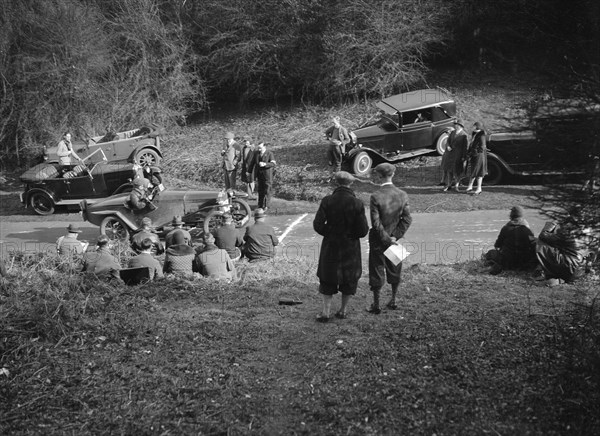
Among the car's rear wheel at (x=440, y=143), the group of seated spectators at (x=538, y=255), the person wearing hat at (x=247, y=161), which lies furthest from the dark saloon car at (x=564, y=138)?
the car's rear wheel at (x=440, y=143)

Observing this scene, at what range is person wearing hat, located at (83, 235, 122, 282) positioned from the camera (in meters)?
9.28

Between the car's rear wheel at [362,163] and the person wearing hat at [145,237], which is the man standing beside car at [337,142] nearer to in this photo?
the car's rear wheel at [362,163]

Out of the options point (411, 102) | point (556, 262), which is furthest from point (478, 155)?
point (556, 262)

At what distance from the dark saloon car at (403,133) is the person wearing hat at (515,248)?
26.3 ft

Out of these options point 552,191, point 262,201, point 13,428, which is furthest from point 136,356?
point 262,201

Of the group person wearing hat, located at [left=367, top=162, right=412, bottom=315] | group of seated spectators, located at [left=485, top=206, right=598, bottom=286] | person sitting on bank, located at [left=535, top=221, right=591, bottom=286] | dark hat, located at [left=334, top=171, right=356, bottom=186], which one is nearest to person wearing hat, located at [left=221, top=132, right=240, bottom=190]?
group of seated spectators, located at [left=485, top=206, right=598, bottom=286]

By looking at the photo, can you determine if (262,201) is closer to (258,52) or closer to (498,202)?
(498,202)

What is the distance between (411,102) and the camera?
59.2ft

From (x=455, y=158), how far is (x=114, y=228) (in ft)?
26.1

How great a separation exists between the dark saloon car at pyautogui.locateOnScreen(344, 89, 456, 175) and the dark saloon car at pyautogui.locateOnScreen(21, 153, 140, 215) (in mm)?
5914

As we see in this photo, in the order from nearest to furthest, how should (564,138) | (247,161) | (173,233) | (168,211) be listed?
1. (564,138)
2. (173,233)
3. (168,211)
4. (247,161)

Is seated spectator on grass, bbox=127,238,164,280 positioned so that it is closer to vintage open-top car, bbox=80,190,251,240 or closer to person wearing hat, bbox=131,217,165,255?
person wearing hat, bbox=131,217,165,255

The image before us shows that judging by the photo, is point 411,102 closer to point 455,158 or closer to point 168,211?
point 455,158

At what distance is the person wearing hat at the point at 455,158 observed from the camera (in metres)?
15.8
